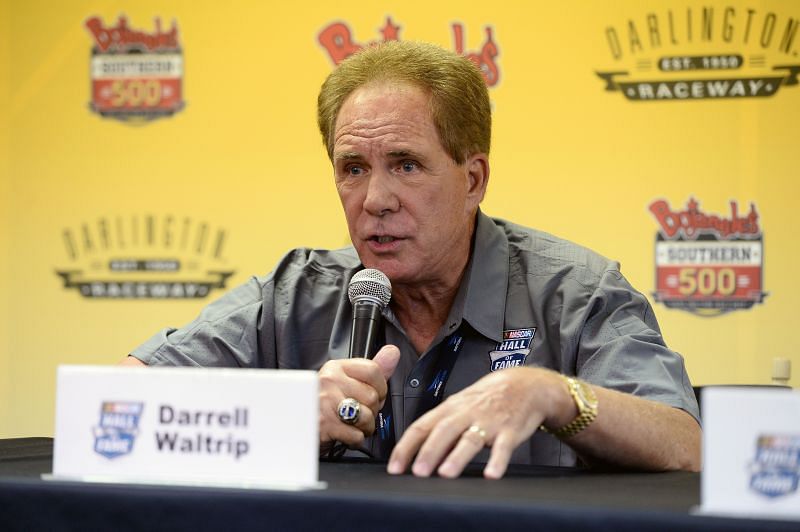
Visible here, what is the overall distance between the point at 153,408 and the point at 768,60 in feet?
9.94

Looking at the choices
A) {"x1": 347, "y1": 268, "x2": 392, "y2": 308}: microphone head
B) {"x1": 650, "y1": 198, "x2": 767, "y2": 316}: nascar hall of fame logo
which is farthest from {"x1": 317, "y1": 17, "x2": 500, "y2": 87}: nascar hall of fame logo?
{"x1": 347, "y1": 268, "x2": 392, "y2": 308}: microphone head

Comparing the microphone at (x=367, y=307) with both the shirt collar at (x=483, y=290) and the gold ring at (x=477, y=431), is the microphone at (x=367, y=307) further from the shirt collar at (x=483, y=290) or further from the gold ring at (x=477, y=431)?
the gold ring at (x=477, y=431)

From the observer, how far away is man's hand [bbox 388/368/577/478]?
108 centimetres

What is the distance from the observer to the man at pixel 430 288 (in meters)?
1.75

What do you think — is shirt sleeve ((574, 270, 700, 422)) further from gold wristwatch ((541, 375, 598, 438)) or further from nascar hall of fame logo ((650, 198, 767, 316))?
nascar hall of fame logo ((650, 198, 767, 316))

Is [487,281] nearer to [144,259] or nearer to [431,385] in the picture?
[431,385]

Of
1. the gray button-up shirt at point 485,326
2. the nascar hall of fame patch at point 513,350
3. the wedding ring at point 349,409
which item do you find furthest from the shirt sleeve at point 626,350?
the wedding ring at point 349,409

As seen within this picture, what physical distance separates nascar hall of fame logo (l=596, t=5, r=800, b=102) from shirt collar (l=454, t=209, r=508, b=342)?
177cm

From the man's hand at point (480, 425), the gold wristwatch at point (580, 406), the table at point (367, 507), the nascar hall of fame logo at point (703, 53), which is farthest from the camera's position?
the nascar hall of fame logo at point (703, 53)

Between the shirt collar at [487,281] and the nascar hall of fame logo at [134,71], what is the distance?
7.46 feet

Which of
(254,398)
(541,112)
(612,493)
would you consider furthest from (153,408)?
(541,112)

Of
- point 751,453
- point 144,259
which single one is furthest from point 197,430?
point 144,259

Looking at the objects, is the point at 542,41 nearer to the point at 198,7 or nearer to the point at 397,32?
the point at 397,32

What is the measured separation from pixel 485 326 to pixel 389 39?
2047 millimetres
